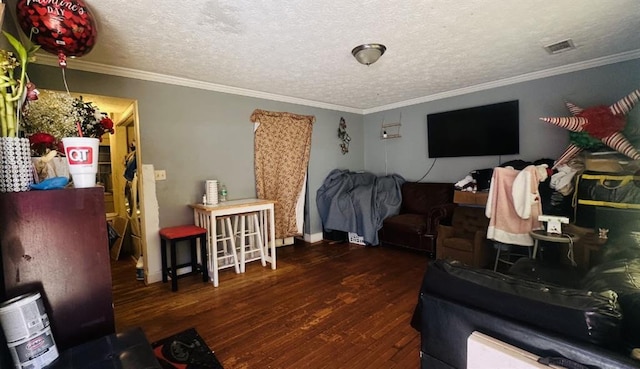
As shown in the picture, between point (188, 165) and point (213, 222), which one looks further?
point (188, 165)

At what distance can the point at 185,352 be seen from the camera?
1908 millimetres

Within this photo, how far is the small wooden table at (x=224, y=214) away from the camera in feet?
9.87

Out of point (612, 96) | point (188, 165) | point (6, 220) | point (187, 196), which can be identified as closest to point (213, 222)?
point (187, 196)

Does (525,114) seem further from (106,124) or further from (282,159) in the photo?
(106,124)

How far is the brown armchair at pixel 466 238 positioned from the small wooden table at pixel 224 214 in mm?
2048

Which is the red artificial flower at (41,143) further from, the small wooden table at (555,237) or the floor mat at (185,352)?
the small wooden table at (555,237)

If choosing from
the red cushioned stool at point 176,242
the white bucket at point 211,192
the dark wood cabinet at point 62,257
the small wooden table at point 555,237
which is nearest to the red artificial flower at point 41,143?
the dark wood cabinet at point 62,257

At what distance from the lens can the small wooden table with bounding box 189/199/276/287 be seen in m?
3.01

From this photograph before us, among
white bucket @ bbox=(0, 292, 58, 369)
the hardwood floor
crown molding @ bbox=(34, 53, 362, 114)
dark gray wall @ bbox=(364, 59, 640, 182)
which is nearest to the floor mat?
the hardwood floor

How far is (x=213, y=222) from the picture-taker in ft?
9.85

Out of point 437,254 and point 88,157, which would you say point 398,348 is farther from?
point 88,157

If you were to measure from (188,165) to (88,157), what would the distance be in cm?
212

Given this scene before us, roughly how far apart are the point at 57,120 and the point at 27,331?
3.19 ft

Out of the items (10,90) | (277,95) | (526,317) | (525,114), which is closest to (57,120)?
(10,90)
